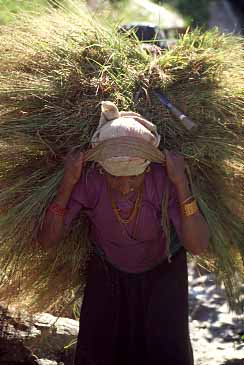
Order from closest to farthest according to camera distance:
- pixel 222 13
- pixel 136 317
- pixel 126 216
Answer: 1. pixel 126 216
2. pixel 136 317
3. pixel 222 13

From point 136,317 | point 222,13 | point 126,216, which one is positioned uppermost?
point 222,13

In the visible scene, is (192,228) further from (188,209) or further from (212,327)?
(212,327)

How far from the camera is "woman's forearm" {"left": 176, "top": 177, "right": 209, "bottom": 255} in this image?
2861mm

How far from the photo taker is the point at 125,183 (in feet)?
9.32

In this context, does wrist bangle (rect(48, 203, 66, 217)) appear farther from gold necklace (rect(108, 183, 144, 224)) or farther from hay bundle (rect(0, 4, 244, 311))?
gold necklace (rect(108, 183, 144, 224))

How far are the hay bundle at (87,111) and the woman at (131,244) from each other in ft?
0.33

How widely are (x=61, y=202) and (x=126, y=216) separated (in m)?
0.23

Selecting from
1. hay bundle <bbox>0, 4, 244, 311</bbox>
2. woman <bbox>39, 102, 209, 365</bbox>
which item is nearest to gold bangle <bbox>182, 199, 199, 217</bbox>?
woman <bbox>39, 102, 209, 365</bbox>

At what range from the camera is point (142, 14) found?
211 inches

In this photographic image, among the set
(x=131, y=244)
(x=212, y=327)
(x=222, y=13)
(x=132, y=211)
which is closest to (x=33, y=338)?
(x=131, y=244)

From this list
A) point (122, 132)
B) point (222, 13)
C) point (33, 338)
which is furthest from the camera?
point (222, 13)

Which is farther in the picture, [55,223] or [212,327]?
[212,327]

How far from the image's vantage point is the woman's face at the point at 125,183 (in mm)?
2836

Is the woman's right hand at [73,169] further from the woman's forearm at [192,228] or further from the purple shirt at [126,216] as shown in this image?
the woman's forearm at [192,228]
